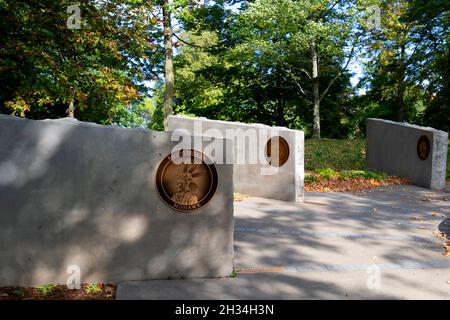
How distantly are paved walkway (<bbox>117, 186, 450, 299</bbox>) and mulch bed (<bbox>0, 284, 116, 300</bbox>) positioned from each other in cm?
21

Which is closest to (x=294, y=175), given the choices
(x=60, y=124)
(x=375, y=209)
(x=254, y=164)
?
(x=254, y=164)

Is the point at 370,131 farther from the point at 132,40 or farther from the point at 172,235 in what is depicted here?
the point at 172,235

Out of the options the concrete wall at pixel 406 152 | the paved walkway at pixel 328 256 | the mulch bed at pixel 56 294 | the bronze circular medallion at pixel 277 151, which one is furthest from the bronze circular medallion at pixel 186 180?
the concrete wall at pixel 406 152

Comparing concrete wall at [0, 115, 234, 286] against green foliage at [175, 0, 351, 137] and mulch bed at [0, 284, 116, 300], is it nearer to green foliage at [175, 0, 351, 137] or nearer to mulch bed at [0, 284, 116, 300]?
mulch bed at [0, 284, 116, 300]

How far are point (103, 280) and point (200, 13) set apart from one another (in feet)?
69.3

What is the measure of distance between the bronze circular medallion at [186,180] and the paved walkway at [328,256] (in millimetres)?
948

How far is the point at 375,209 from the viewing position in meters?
9.02

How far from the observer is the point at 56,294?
13.9ft

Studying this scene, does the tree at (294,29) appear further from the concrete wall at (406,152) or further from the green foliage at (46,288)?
the green foliage at (46,288)

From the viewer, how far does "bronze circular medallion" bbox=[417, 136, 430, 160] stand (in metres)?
12.4

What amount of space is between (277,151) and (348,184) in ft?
12.8

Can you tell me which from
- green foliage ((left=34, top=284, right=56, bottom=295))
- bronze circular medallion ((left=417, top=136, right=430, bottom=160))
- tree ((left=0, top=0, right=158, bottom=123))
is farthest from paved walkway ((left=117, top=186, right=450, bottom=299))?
tree ((left=0, top=0, right=158, bottom=123))

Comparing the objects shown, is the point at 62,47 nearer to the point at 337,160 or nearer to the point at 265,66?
the point at 337,160

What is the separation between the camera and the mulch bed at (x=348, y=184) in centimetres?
1174
